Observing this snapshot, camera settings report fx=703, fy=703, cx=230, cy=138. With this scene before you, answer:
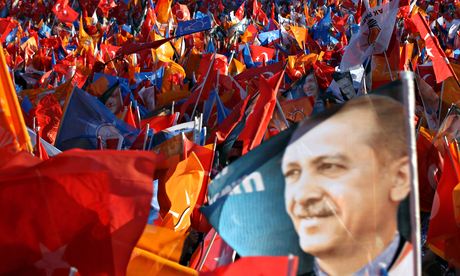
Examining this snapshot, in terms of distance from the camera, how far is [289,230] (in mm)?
2338

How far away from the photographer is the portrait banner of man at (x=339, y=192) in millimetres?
2104

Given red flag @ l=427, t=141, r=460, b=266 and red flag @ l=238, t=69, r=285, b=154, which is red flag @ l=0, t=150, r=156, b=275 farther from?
red flag @ l=427, t=141, r=460, b=266

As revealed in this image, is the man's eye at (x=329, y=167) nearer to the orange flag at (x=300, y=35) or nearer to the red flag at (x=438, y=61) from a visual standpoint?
the red flag at (x=438, y=61)

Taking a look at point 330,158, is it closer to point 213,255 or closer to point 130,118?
point 213,255

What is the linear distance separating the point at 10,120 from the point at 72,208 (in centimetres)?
74

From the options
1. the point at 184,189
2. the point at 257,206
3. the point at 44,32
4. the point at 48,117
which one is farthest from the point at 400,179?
the point at 44,32

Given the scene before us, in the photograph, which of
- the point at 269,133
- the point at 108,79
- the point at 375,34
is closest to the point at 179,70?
the point at 108,79

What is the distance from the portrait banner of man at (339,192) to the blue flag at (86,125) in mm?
2971

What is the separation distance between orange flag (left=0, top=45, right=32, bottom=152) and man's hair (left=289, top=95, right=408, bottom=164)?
1633 mm

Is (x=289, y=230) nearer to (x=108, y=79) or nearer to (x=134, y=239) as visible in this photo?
(x=134, y=239)

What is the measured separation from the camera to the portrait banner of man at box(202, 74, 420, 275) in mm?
2104

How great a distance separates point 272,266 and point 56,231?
0.89m

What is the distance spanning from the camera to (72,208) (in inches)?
105

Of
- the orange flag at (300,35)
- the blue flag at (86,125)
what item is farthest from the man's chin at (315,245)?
the orange flag at (300,35)
